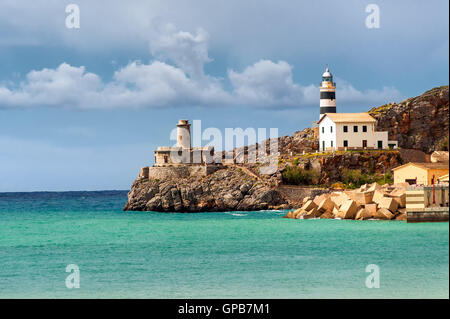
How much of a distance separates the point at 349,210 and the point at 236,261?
59.9 feet

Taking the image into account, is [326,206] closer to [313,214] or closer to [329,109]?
[313,214]

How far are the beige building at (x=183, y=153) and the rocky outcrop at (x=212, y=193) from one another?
2136 millimetres

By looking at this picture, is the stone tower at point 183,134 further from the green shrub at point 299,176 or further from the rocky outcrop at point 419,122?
the rocky outcrop at point 419,122

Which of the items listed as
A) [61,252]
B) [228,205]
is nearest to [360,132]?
[228,205]

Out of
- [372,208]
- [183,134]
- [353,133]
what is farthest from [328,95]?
[372,208]

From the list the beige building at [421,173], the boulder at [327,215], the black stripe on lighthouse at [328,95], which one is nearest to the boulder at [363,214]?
the boulder at [327,215]

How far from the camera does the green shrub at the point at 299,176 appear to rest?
61.4 meters

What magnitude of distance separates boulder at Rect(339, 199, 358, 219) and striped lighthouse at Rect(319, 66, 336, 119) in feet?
92.9

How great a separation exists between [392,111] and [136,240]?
40.9 meters

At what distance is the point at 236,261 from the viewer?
26219mm

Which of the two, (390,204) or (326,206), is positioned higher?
(390,204)

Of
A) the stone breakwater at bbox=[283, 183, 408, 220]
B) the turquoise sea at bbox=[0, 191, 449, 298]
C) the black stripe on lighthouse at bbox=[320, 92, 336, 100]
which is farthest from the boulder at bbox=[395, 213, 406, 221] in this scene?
the black stripe on lighthouse at bbox=[320, 92, 336, 100]

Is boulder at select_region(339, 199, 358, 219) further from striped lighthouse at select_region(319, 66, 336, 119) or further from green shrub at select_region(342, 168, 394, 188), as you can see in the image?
striped lighthouse at select_region(319, 66, 336, 119)

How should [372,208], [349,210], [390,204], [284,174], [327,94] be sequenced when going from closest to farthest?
[390,204]
[372,208]
[349,210]
[284,174]
[327,94]
